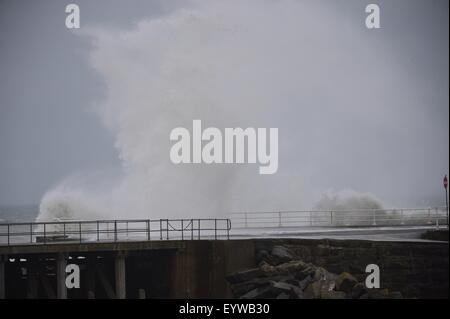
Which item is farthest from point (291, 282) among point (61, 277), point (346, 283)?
point (61, 277)

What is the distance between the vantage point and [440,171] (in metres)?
100

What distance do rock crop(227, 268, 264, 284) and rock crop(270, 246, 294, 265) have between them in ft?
2.00

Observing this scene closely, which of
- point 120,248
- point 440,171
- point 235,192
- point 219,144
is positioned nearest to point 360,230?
point 120,248

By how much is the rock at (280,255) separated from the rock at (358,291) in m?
2.52

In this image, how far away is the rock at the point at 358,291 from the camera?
30.2m

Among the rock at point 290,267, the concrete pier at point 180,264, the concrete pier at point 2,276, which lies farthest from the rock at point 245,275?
the concrete pier at point 2,276

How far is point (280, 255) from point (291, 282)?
3.77 ft

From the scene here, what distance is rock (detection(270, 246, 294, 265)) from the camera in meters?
32.3

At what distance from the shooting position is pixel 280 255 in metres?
32.4

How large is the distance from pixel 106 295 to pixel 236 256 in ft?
13.5

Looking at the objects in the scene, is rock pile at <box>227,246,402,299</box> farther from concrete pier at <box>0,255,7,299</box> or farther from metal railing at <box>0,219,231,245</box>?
concrete pier at <box>0,255,7,299</box>

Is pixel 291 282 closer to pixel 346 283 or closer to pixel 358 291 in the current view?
pixel 346 283

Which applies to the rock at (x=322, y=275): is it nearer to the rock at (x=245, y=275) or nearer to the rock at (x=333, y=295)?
the rock at (x=333, y=295)
